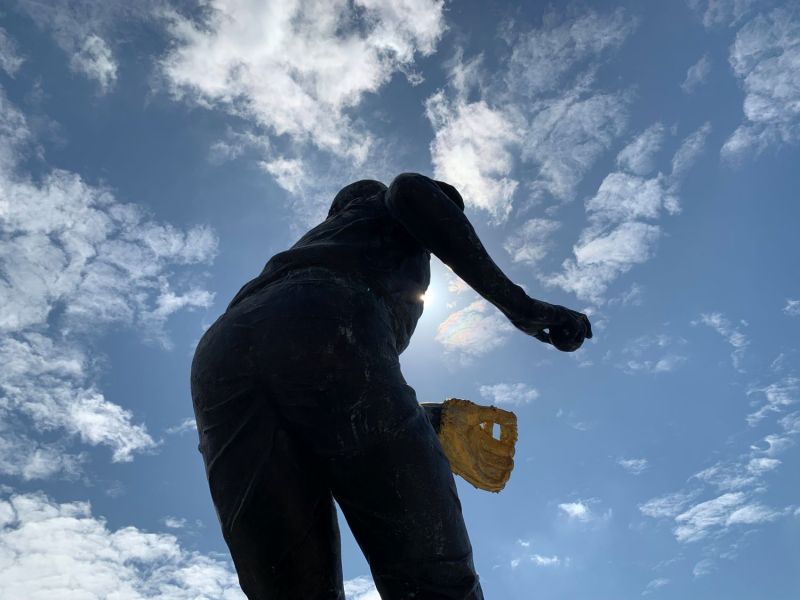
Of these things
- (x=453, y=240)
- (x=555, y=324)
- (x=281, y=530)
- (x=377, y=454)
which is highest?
(x=453, y=240)

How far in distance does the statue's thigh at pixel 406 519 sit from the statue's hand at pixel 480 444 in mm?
861

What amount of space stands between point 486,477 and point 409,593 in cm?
113

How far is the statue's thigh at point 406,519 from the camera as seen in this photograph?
290 centimetres

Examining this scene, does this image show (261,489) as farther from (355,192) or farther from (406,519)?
(355,192)

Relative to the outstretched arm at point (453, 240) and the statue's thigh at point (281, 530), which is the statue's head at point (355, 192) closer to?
the outstretched arm at point (453, 240)

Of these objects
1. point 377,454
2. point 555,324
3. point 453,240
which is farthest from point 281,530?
point 555,324

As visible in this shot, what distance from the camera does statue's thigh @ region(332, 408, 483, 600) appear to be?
9.50 feet

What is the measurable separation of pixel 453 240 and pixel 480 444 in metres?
1.23

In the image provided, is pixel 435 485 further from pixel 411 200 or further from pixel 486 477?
pixel 411 200

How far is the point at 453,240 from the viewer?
3557 mm

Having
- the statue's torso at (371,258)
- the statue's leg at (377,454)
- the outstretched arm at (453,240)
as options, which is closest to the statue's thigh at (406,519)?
the statue's leg at (377,454)

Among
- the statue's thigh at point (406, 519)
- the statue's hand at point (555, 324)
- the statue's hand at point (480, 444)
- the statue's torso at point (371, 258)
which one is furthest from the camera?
the statue's hand at point (480, 444)

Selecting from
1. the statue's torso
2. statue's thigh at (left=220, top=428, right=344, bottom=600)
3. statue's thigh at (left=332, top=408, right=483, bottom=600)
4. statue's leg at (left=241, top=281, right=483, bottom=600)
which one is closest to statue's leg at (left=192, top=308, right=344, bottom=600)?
statue's thigh at (left=220, top=428, right=344, bottom=600)

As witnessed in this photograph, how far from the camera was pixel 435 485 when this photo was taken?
299 centimetres
